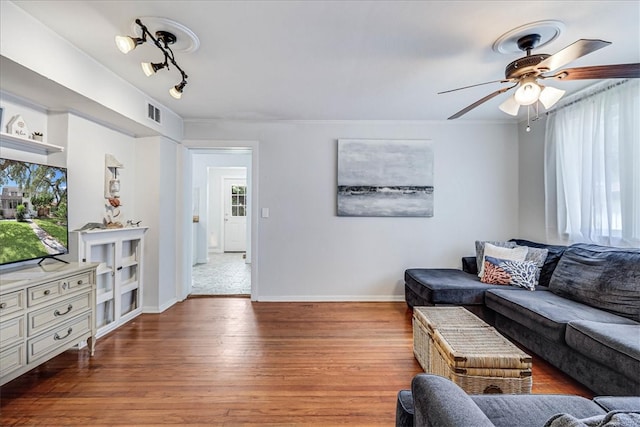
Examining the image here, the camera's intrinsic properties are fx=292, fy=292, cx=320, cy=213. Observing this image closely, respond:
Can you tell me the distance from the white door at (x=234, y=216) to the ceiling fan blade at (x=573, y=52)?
277 inches

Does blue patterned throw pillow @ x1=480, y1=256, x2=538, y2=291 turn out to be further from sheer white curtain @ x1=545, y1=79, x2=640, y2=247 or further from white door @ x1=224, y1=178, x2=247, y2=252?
white door @ x1=224, y1=178, x2=247, y2=252

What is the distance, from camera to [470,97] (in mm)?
3059

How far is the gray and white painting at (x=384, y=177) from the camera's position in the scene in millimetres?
3824

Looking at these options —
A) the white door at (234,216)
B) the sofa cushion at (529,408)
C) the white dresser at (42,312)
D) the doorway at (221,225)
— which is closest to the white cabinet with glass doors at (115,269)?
the white dresser at (42,312)

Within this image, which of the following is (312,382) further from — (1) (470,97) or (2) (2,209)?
(1) (470,97)

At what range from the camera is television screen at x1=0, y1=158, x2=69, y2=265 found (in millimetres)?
1951

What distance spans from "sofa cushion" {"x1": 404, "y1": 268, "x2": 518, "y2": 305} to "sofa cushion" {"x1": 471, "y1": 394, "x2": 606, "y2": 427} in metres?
1.71

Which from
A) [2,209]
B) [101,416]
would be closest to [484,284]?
[101,416]

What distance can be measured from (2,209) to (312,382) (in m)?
2.38

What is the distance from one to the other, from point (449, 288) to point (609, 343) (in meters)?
1.26

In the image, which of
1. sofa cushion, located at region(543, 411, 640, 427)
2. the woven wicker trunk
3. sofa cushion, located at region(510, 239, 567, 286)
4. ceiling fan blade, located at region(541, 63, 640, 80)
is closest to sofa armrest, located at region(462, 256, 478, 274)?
sofa cushion, located at region(510, 239, 567, 286)

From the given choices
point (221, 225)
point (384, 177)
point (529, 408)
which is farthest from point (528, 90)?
point (221, 225)

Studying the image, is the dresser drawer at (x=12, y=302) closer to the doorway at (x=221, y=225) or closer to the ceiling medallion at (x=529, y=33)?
the doorway at (x=221, y=225)

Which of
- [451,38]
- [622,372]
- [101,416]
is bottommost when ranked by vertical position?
[101,416]
